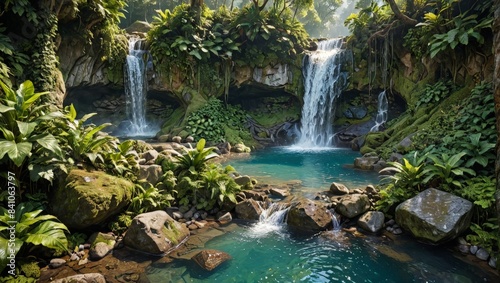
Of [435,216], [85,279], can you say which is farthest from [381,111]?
[85,279]

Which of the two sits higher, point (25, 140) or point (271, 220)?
point (25, 140)

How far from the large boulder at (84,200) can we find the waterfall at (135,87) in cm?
1373

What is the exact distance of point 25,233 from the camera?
4062 mm

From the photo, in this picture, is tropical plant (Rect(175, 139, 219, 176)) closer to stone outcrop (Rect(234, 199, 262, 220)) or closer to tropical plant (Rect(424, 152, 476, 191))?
stone outcrop (Rect(234, 199, 262, 220))

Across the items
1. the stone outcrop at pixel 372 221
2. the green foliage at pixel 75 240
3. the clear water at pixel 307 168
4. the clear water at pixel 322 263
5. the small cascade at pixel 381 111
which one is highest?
the small cascade at pixel 381 111

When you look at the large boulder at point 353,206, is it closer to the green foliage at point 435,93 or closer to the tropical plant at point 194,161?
the tropical plant at point 194,161

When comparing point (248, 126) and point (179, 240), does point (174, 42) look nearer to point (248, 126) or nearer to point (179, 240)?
point (248, 126)

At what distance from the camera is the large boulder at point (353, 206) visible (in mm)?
6008

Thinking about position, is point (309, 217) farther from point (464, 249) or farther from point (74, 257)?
point (74, 257)

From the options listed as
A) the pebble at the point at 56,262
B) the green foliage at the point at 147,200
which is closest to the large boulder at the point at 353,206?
the green foliage at the point at 147,200

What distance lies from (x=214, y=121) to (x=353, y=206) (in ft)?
38.9

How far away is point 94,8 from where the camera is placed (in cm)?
1213

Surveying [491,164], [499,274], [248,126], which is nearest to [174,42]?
[248,126]

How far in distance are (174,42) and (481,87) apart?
14.2 m
